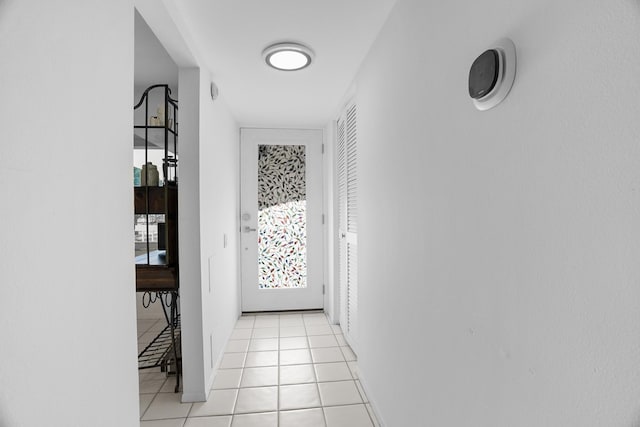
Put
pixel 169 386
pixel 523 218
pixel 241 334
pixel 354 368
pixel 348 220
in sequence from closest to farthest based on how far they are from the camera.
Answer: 1. pixel 523 218
2. pixel 169 386
3. pixel 354 368
4. pixel 348 220
5. pixel 241 334

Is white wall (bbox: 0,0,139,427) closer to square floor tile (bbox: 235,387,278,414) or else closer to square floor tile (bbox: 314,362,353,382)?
square floor tile (bbox: 235,387,278,414)

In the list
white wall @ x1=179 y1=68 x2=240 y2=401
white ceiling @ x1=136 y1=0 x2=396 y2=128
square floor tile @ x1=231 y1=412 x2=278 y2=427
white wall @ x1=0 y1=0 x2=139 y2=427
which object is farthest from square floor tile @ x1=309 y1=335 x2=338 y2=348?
white ceiling @ x1=136 y1=0 x2=396 y2=128

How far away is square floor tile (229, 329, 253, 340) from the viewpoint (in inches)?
124

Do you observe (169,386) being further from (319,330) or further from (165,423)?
(319,330)

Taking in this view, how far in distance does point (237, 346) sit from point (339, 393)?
1175mm

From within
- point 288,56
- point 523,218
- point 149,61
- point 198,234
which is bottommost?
point 198,234

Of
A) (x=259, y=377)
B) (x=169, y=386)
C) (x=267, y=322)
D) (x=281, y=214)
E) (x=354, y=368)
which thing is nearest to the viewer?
(x=169, y=386)

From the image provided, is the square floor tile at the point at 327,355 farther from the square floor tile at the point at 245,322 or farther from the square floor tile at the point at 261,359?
the square floor tile at the point at 245,322

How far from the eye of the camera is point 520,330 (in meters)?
0.76

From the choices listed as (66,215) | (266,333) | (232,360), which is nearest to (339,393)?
(232,360)

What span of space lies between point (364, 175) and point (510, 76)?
4.75ft

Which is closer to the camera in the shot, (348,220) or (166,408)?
(166,408)

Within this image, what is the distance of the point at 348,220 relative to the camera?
9.59 ft

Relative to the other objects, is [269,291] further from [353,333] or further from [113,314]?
[113,314]
